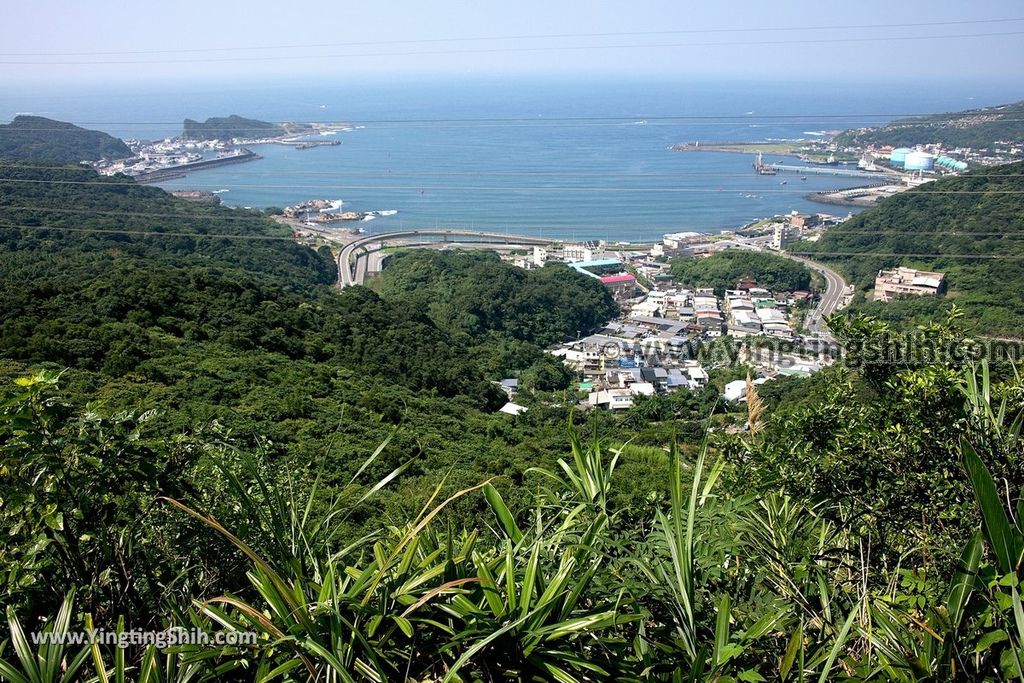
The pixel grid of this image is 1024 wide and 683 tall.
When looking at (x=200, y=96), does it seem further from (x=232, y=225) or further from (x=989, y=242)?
(x=989, y=242)

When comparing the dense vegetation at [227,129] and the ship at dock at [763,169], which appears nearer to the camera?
the ship at dock at [763,169]

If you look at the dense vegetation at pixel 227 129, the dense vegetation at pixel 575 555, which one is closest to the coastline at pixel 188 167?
the dense vegetation at pixel 227 129

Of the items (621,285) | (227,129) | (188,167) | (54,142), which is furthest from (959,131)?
(54,142)

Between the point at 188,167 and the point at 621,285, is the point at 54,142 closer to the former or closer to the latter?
the point at 188,167

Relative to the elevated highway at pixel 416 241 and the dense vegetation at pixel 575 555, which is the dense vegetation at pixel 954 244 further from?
the dense vegetation at pixel 575 555

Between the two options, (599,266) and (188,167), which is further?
(188,167)

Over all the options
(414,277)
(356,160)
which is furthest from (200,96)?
(414,277)
